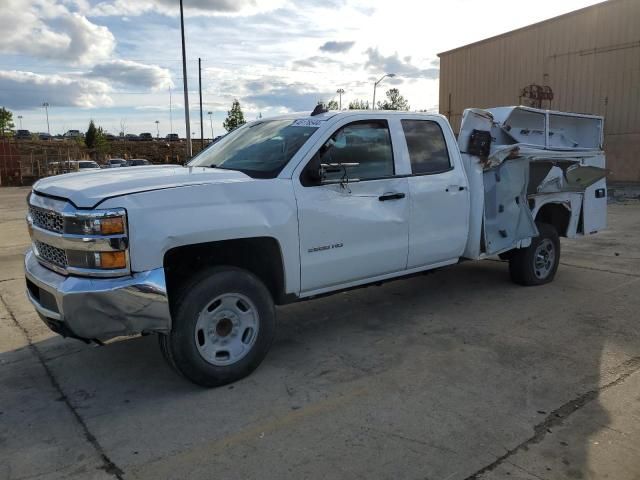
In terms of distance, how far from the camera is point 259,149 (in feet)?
15.2

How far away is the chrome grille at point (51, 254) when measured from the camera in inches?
142

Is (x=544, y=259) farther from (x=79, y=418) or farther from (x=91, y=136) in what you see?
(x=91, y=136)

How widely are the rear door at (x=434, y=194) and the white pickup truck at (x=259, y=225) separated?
0.6 inches

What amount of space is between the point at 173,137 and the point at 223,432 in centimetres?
12448

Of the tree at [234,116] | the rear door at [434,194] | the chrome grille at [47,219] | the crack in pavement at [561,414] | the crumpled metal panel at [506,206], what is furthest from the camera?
the tree at [234,116]

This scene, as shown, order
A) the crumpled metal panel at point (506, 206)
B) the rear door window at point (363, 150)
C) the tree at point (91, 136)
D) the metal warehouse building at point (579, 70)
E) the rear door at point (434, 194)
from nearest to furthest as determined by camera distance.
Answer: the rear door window at point (363, 150), the rear door at point (434, 194), the crumpled metal panel at point (506, 206), the metal warehouse building at point (579, 70), the tree at point (91, 136)

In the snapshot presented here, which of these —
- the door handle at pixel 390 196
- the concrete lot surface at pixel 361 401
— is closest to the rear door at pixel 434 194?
the door handle at pixel 390 196

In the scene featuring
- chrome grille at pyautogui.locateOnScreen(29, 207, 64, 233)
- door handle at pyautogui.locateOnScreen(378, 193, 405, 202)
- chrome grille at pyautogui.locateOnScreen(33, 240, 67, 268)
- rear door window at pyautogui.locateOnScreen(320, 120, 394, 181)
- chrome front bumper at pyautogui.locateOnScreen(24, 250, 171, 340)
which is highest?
rear door window at pyautogui.locateOnScreen(320, 120, 394, 181)

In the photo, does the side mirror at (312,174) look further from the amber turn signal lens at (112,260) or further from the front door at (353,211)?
the amber turn signal lens at (112,260)

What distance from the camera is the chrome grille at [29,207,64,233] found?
360cm

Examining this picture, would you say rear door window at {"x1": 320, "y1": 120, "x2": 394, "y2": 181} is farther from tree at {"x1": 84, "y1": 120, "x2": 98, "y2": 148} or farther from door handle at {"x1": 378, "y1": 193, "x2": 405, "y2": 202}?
tree at {"x1": 84, "y1": 120, "x2": 98, "y2": 148}

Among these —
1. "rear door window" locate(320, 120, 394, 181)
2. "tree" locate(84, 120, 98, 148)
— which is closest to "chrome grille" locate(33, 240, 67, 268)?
"rear door window" locate(320, 120, 394, 181)

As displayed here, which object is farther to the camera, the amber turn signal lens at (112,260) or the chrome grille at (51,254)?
the chrome grille at (51,254)

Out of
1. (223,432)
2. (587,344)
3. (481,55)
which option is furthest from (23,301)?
(481,55)
